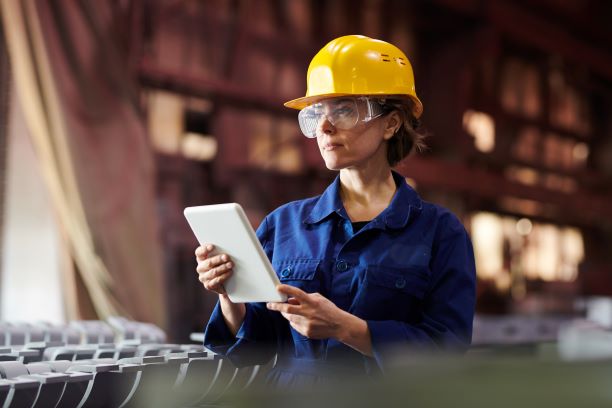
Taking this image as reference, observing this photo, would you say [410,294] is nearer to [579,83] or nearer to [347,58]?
[347,58]

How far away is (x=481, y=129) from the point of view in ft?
43.6

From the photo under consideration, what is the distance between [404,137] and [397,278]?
0.43 meters

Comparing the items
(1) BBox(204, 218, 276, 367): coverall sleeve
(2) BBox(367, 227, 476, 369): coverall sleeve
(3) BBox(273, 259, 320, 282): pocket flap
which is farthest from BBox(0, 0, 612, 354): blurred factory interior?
(2) BBox(367, 227, 476, 369): coverall sleeve

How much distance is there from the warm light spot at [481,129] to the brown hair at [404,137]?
36.1 feet

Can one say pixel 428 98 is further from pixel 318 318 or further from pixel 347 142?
pixel 318 318

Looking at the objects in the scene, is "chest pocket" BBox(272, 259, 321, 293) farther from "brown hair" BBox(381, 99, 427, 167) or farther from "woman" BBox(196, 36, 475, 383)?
"brown hair" BBox(381, 99, 427, 167)

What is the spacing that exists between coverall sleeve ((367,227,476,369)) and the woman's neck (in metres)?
0.21

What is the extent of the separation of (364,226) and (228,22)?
7411 mm

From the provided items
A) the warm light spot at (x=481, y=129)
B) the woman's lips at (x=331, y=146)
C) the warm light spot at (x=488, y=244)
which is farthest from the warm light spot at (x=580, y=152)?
the woman's lips at (x=331, y=146)

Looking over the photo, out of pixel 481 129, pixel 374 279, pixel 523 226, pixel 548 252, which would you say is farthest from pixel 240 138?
pixel 548 252

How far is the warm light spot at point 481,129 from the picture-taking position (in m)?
12.9

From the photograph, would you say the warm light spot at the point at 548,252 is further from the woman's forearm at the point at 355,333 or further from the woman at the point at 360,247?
the woman's forearm at the point at 355,333

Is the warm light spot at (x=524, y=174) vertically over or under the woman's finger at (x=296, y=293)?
over

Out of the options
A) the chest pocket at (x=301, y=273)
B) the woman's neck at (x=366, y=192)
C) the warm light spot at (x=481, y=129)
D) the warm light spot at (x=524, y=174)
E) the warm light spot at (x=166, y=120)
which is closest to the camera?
the chest pocket at (x=301, y=273)
